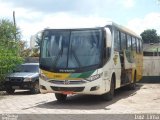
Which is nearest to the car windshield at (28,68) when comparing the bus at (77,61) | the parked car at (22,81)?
the parked car at (22,81)

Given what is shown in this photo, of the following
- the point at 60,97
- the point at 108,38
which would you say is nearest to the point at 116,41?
the point at 108,38

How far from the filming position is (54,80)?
15.8 meters

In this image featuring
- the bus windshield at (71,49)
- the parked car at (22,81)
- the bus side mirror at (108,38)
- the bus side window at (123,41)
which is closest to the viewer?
the bus windshield at (71,49)

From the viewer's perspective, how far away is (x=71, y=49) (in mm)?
15922

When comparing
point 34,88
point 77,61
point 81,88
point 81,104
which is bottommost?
point 81,104

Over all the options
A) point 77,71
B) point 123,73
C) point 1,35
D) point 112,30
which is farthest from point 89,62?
point 1,35

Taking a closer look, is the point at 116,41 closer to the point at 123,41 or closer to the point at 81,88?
the point at 123,41

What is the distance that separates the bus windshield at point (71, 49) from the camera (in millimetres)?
15703

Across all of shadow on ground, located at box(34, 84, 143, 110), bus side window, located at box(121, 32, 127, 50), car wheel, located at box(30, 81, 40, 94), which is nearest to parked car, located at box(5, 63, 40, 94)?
car wheel, located at box(30, 81, 40, 94)

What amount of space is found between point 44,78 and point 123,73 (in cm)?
538

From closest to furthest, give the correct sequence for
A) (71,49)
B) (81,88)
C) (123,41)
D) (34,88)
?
1. (81,88)
2. (71,49)
3. (123,41)
4. (34,88)

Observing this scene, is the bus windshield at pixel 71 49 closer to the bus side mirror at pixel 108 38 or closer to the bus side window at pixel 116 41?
the bus side mirror at pixel 108 38

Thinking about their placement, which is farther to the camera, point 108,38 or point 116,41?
point 116,41

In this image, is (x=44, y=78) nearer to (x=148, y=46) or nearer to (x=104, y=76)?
(x=104, y=76)
